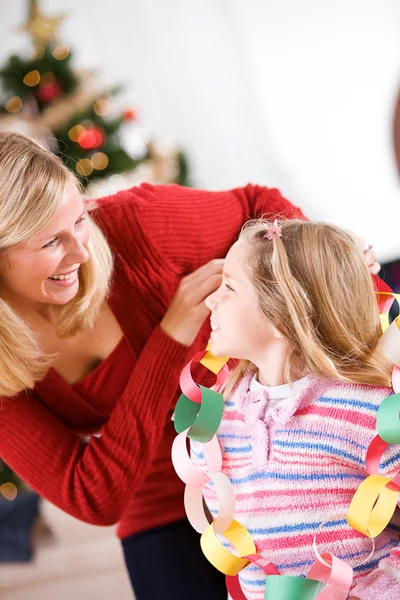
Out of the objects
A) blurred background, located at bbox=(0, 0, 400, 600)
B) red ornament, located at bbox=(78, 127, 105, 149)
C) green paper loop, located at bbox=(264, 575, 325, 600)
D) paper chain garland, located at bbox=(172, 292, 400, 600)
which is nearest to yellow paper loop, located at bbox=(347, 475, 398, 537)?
paper chain garland, located at bbox=(172, 292, 400, 600)

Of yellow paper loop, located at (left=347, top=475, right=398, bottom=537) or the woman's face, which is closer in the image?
yellow paper loop, located at (left=347, top=475, right=398, bottom=537)

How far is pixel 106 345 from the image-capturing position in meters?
1.67

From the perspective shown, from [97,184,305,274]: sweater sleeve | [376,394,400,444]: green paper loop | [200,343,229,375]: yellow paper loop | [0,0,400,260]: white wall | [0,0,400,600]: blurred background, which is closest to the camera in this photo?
[376,394,400,444]: green paper loop

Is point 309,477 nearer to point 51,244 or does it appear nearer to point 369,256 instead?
point 369,256

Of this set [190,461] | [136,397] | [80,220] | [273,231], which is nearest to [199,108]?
[80,220]

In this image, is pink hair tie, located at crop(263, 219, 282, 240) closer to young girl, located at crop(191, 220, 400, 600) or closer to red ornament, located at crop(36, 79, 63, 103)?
young girl, located at crop(191, 220, 400, 600)

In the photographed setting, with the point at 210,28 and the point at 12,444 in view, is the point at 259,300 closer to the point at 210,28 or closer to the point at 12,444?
the point at 12,444

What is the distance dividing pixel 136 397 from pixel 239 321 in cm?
35

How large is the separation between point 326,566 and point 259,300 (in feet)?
1.40

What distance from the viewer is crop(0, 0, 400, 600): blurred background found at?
316cm

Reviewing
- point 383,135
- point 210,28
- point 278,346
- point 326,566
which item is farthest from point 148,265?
point 210,28

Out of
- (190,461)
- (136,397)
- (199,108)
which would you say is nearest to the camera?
(190,461)

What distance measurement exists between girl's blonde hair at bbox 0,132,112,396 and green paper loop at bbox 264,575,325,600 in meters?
0.69

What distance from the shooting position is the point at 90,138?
11.6ft
